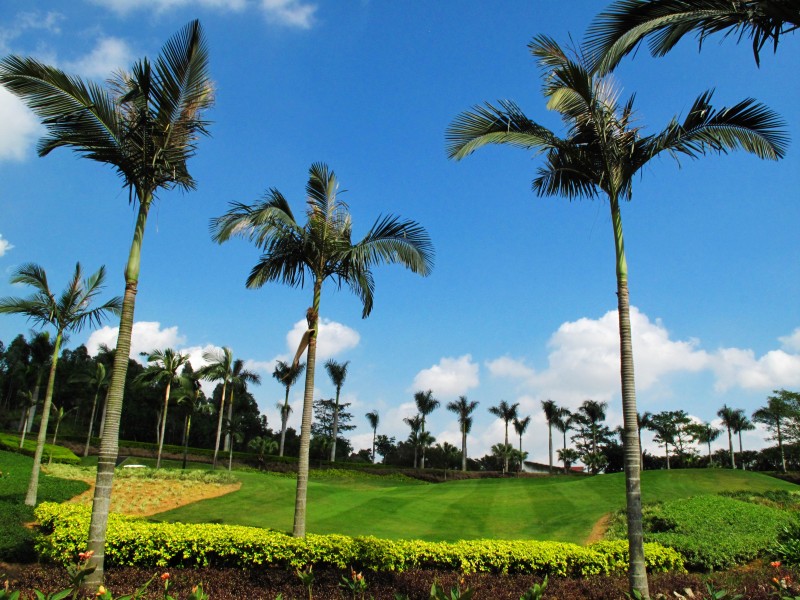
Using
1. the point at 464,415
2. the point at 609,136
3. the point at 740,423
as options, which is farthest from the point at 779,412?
the point at 609,136

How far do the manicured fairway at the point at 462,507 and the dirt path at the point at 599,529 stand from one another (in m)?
0.28

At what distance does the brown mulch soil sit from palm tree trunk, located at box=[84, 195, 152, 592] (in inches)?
49.1

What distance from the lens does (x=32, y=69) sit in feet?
28.2

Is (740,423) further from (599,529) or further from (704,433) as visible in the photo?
(599,529)

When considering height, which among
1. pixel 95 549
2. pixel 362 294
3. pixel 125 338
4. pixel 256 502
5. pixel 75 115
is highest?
pixel 75 115

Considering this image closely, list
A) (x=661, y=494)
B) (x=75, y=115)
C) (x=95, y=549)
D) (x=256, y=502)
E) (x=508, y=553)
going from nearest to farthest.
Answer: (x=95, y=549) → (x=75, y=115) → (x=508, y=553) → (x=256, y=502) → (x=661, y=494)

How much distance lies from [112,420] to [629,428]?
8084 millimetres

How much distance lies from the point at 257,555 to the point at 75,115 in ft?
28.6

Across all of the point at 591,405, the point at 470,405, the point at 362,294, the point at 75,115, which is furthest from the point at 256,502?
the point at 591,405

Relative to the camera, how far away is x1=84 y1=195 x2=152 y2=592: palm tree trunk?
7.68m

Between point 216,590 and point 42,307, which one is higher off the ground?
point 42,307

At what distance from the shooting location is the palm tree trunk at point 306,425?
37.7ft

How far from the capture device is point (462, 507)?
2609 centimetres

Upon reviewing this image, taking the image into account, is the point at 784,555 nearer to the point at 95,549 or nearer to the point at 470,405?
the point at 95,549
